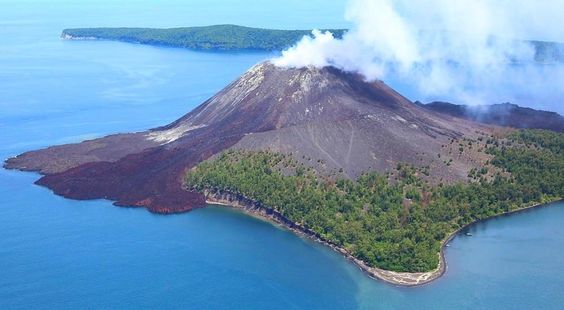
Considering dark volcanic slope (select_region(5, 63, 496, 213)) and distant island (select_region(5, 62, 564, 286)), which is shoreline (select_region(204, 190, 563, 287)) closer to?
distant island (select_region(5, 62, 564, 286))

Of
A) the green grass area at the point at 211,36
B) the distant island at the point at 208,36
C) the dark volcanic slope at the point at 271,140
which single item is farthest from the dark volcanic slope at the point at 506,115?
the green grass area at the point at 211,36

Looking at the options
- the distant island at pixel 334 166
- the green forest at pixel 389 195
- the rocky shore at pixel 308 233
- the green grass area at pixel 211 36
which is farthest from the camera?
the green grass area at pixel 211 36

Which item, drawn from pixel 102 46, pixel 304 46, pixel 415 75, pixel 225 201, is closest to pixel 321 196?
pixel 225 201

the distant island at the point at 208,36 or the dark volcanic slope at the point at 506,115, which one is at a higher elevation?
the distant island at the point at 208,36

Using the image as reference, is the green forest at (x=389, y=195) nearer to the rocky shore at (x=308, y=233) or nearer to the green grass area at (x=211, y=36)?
the rocky shore at (x=308, y=233)

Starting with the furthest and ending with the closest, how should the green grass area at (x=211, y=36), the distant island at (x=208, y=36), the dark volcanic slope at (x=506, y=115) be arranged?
1. the green grass area at (x=211, y=36)
2. the distant island at (x=208, y=36)
3. the dark volcanic slope at (x=506, y=115)

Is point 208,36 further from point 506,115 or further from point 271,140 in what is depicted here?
point 271,140

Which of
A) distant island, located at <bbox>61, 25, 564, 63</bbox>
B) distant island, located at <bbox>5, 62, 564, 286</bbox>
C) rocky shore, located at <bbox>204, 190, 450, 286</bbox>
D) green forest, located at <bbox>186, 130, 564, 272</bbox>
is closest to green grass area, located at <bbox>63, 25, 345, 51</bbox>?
distant island, located at <bbox>61, 25, 564, 63</bbox>
